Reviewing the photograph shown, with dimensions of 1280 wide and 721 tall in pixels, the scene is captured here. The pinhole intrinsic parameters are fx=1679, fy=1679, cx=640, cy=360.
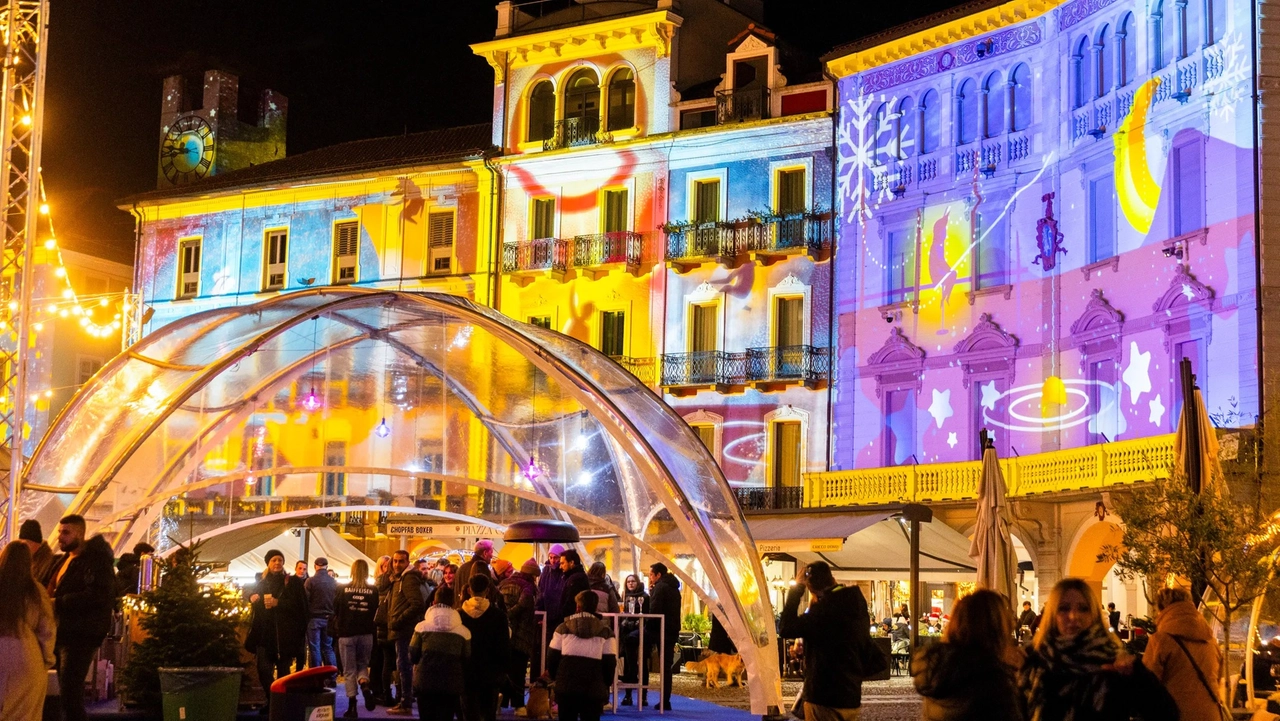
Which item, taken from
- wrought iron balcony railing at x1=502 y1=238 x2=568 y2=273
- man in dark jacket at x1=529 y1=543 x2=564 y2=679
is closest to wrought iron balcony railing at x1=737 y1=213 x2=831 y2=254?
wrought iron balcony railing at x1=502 y1=238 x2=568 y2=273

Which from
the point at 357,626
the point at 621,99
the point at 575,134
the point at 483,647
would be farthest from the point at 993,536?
the point at 575,134

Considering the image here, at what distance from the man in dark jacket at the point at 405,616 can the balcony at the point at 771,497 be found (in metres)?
20.3

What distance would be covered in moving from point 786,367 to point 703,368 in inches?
86.2

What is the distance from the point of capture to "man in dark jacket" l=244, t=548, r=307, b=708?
18750 mm

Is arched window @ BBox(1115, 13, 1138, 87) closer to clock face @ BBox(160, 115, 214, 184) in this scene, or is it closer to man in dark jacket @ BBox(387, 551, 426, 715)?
man in dark jacket @ BBox(387, 551, 426, 715)

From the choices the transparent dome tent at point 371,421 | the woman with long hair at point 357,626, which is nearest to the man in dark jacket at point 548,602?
the transparent dome tent at point 371,421

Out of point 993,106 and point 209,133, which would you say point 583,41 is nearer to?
point 993,106

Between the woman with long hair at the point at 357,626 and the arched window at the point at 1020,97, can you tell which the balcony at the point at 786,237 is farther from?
the woman with long hair at the point at 357,626

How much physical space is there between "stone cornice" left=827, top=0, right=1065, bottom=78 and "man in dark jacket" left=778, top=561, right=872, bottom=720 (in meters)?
24.7

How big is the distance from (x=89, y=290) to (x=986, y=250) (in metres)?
30.1

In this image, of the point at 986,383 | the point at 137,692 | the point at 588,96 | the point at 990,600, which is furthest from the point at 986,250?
the point at 990,600

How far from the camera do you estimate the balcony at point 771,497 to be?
3881 cm

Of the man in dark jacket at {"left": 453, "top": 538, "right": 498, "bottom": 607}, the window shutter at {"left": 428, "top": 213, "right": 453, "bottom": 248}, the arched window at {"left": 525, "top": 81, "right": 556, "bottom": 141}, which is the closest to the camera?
the man in dark jacket at {"left": 453, "top": 538, "right": 498, "bottom": 607}

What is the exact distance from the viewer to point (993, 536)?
72.0 feet
